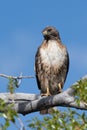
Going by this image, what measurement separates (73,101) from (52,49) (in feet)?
11.5

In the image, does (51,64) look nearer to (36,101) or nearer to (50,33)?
(50,33)

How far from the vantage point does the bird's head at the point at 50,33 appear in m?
11.4

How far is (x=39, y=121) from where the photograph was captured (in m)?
6.50

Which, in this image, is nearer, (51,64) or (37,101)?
(37,101)

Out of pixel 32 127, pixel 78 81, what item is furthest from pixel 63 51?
pixel 32 127

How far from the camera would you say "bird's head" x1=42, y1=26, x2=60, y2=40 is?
449 inches

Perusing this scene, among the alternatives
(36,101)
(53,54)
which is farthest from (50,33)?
(36,101)

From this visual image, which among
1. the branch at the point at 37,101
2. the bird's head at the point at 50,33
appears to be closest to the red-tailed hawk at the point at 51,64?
the bird's head at the point at 50,33

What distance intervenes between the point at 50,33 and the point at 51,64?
2.96ft

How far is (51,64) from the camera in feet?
35.6

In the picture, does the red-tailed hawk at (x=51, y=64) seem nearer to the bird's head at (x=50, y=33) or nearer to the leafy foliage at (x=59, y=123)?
the bird's head at (x=50, y=33)

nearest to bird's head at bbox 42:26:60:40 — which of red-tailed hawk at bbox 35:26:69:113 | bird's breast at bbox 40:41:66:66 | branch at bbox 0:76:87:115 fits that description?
red-tailed hawk at bbox 35:26:69:113

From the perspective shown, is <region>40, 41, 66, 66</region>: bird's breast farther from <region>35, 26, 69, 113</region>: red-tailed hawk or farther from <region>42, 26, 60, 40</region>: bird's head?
<region>42, 26, 60, 40</region>: bird's head

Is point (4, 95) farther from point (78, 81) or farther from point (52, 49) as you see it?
point (52, 49)
